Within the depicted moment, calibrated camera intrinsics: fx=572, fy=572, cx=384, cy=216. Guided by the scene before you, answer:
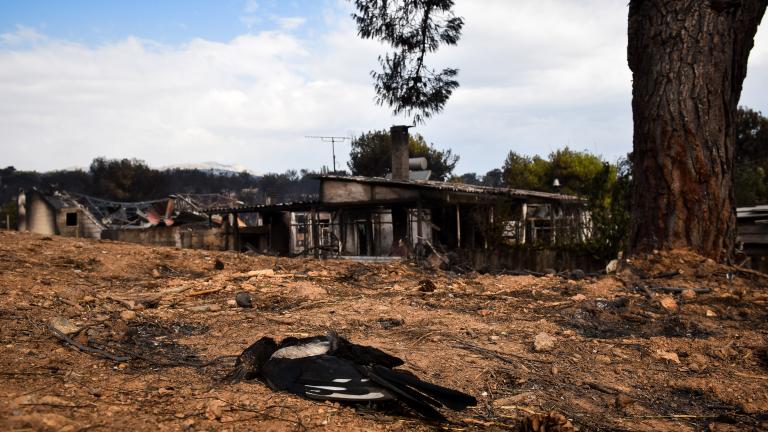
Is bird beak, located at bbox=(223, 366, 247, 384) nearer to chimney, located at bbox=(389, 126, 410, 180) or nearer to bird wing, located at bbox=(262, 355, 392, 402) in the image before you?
bird wing, located at bbox=(262, 355, 392, 402)

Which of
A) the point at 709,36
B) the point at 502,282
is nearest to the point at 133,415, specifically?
the point at 502,282

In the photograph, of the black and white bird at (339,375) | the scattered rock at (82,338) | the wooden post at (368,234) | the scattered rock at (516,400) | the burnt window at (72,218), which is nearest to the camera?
the black and white bird at (339,375)

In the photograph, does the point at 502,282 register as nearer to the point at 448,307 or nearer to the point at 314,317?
the point at 448,307

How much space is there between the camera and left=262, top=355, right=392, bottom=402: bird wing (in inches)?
111

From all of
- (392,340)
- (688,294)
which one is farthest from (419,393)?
(688,294)

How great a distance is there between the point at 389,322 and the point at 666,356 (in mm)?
2158

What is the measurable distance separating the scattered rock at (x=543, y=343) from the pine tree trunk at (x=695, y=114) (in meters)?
4.22

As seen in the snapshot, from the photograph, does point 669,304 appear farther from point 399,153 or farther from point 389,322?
point 399,153

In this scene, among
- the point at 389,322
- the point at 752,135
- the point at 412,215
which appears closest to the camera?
the point at 389,322

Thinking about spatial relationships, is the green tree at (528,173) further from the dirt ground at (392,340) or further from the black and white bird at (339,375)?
the black and white bird at (339,375)

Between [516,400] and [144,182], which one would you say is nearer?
[516,400]

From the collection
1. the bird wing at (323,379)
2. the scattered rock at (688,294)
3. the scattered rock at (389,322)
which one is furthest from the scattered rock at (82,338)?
the scattered rock at (688,294)

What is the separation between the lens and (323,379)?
292 cm

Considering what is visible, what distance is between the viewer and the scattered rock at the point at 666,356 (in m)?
4.14
